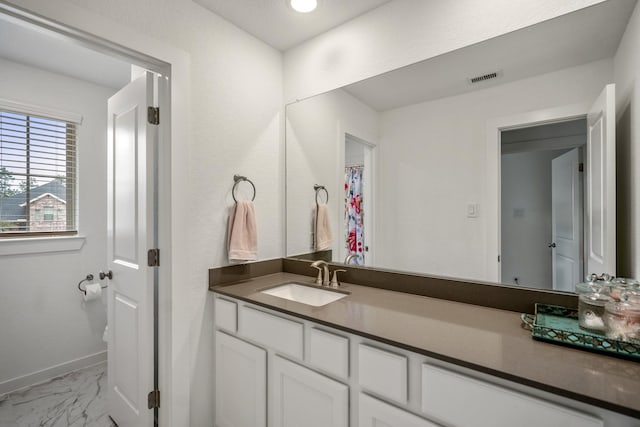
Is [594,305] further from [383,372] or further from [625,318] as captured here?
[383,372]

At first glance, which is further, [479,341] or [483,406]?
[479,341]

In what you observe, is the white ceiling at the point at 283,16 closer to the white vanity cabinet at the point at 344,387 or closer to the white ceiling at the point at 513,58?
the white ceiling at the point at 513,58

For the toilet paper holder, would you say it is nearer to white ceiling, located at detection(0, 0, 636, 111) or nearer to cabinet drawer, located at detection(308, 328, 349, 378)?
white ceiling, located at detection(0, 0, 636, 111)

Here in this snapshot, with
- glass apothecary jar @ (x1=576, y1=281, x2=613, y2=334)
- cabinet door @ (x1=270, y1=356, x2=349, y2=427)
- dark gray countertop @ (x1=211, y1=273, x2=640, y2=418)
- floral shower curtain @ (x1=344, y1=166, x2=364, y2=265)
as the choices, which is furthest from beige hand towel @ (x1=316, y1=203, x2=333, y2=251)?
glass apothecary jar @ (x1=576, y1=281, x2=613, y2=334)

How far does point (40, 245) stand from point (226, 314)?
1804mm

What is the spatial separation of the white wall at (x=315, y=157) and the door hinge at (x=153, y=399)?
110 cm

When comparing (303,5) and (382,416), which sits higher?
(303,5)

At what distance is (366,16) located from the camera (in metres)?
1.70

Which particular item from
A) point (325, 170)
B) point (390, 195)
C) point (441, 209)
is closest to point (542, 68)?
point (441, 209)

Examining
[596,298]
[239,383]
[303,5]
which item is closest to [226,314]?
[239,383]

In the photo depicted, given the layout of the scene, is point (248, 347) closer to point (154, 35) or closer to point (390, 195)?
point (390, 195)

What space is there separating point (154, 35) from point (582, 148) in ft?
6.37

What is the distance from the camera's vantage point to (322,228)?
6.73 feet

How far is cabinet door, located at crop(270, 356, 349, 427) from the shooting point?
1161 mm
